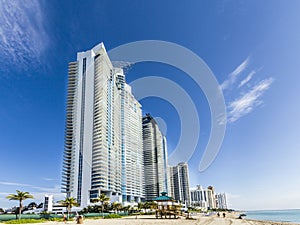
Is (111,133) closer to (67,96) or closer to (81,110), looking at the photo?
(81,110)

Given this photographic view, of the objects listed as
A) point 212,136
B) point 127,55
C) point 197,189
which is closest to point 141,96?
point 127,55

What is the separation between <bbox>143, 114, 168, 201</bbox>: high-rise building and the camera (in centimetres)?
12238

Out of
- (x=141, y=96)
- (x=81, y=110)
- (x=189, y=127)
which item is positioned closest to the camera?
(x=189, y=127)

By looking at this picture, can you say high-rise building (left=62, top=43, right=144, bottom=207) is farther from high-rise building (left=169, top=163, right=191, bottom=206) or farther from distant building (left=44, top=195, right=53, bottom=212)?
high-rise building (left=169, top=163, right=191, bottom=206)

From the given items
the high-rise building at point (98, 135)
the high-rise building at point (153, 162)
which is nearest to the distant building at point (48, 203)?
the high-rise building at point (98, 135)

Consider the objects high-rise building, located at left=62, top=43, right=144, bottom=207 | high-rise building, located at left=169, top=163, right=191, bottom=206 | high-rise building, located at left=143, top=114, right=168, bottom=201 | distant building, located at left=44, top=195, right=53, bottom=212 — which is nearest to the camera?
distant building, located at left=44, top=195, right=53, bottom=212

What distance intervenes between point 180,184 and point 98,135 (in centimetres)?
8675

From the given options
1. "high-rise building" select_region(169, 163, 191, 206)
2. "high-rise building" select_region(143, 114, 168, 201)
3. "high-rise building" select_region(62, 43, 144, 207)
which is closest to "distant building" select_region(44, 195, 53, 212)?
"high-rise building" select_region(62, 43, 144, 207)

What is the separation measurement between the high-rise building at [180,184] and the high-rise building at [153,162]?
18.8m

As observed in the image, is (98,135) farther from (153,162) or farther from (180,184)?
(180,184)

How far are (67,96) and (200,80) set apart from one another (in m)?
86.6

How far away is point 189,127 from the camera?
12328mm

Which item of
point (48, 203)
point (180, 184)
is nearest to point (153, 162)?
point (180, 184)

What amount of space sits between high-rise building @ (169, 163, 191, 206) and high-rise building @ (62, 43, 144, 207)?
45895 millimetres
